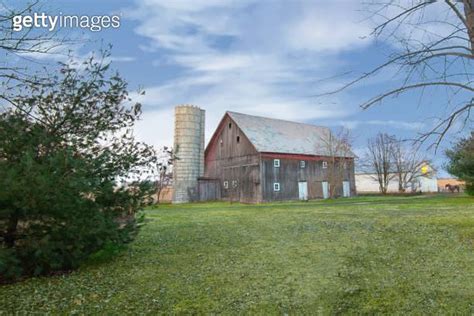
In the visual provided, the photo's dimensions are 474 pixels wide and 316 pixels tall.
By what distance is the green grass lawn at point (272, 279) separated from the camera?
12.9 feet

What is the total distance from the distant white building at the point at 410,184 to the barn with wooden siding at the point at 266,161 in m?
12.5

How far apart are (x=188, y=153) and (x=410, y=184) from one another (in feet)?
86.7

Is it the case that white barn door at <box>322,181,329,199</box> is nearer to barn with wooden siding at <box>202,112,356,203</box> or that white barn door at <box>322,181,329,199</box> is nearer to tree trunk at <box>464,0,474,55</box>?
barn with wooden siding at <box>202,112,356,203</box>

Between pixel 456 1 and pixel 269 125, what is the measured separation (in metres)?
25.0

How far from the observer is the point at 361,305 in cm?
395

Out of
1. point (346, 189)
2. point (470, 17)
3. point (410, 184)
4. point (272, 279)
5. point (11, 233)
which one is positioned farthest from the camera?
point (410, 184)

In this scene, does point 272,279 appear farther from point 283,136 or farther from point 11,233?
point 283,136

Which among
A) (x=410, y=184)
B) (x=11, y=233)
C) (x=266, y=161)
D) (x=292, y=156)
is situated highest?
(x=292, y=156)

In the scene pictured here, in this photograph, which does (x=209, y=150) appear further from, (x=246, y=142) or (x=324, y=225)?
(x=324, y=225)

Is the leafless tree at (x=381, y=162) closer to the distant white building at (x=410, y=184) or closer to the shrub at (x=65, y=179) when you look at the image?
the distant white building at (x=410, y=184)

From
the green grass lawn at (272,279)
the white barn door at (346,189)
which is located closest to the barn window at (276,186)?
the white barn door at (346,189)

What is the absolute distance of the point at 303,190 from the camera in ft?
93.3

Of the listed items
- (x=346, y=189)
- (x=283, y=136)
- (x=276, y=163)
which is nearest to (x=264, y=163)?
(x=276, y=163)

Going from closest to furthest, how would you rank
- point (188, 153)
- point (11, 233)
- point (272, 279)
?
point (272, 279), point (11, 233), point (188, 153)
